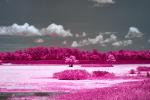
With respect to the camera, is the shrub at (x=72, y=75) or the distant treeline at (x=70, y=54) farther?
the shrub at (x=72, y=75)

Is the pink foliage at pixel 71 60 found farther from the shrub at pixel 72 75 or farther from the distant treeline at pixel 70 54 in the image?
the shrub at pixel 72 75

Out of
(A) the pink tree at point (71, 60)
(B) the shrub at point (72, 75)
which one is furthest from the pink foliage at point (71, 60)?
(B) the shrub at point (72, 75)

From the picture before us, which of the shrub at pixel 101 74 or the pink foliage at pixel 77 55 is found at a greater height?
the pink foliage at pixel 77 55

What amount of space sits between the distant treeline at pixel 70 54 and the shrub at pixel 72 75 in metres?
0.34

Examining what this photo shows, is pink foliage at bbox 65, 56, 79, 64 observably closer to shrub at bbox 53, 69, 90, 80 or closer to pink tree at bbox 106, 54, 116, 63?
shrub at bbox 53, 69, 90, 80

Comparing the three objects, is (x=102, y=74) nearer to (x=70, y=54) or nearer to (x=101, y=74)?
(x=101, y=74)

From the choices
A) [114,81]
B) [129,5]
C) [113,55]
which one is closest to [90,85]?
[114,81]

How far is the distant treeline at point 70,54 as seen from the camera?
9.97 m

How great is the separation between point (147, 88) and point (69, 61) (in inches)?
136

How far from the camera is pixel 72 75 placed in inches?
398

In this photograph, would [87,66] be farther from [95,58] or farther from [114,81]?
[114,81]

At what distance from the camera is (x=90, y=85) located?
9.22 metres

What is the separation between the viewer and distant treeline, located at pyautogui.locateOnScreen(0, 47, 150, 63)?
9969 mm

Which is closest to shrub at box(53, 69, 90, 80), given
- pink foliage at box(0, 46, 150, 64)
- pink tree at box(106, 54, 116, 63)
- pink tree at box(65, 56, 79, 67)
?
pink tree at box(65, 56, 79, 67)
